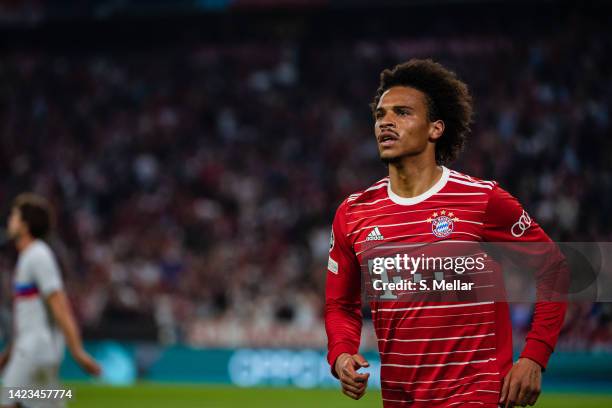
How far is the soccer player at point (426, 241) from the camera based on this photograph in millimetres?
3758

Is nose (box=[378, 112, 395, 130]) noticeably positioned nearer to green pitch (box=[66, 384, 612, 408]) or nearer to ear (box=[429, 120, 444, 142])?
ear (box=[429, 120, 444, 142])

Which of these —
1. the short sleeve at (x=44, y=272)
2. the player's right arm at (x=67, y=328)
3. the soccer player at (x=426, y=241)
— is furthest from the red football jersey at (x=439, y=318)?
the short sleeve at (x=44, y=272)

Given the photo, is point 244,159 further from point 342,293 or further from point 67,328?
point 342,293

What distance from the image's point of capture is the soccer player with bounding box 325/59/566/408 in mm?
3758

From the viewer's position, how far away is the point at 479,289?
3.86 metres

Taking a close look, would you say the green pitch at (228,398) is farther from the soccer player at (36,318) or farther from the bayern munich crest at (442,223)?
the bayern munich crest at (442,223)

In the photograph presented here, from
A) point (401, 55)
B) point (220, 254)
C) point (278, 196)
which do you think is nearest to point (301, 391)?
point (220, 254)

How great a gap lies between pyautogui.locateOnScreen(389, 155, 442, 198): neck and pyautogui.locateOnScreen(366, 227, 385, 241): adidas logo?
0.62 ft

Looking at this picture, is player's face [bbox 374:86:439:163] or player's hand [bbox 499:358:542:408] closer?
player's hand [bbox 499:358:542:408]

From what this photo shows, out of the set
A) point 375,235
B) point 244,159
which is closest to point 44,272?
point 375,235

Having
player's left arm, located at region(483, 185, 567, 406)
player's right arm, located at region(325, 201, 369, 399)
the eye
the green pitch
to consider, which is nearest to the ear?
the eye

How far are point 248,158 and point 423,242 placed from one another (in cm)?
1708

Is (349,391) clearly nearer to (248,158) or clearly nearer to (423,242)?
(423,242)

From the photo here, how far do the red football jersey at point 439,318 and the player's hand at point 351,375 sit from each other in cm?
10
